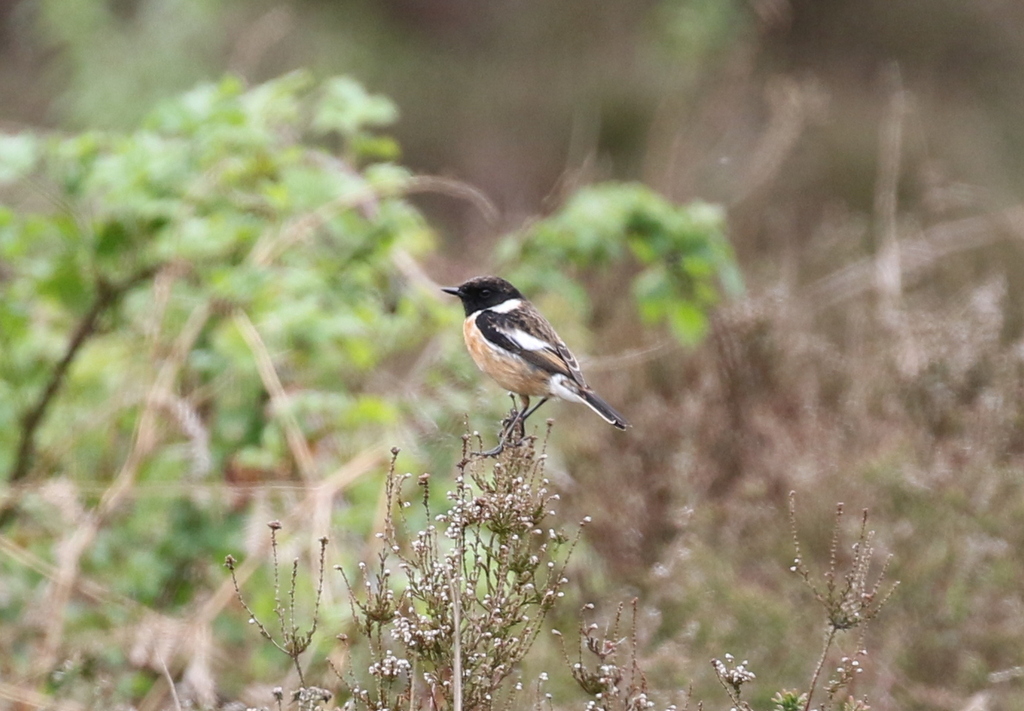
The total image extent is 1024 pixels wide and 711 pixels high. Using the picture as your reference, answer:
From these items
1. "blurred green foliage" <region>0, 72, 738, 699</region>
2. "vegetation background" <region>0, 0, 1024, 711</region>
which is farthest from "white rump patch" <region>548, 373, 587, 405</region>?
"blurred green foliage" <region>0, 72, 738, 699</region>

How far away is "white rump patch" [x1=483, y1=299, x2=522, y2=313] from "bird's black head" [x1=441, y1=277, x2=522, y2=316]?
0.01 metres

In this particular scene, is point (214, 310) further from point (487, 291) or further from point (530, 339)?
point (530, 339)

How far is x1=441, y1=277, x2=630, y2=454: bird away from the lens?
3930 mm

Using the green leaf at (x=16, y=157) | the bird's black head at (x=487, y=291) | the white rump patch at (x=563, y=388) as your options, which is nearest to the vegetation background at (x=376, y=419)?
the green leaf at (x=16, y=157)

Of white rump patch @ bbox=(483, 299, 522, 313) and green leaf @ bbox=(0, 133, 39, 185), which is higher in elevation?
green leaf @ bbox=(0, 133, 39, 185)

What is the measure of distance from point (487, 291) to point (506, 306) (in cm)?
9

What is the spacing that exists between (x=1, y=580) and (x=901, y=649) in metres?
3.65

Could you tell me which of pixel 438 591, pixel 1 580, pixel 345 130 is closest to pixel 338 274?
pixel 345 130

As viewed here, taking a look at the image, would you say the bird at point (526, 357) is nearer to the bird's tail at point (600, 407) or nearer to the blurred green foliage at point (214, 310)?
the bird's tail at point (600, 407)

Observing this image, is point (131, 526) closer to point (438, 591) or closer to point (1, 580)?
point (1, 580)

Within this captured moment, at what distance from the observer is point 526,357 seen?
13.0 ft

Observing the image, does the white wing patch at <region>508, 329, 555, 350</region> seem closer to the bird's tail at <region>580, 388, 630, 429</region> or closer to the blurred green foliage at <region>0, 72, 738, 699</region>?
the bird's tail at <region>580, 388, 630, 429</region>

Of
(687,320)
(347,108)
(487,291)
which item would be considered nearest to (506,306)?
(487,291)

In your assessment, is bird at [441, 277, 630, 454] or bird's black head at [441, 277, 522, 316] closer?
bird at [441, 277, 630, 454]
